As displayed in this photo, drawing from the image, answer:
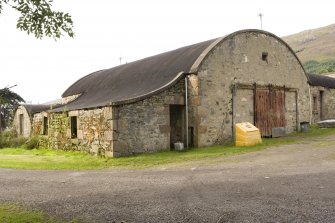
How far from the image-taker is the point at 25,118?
21.1 m

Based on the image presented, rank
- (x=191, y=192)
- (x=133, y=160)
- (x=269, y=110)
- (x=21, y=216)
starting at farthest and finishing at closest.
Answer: (x=269, y=110), (x=133, y=160), (x=191, y=192), (x=21, y=216)

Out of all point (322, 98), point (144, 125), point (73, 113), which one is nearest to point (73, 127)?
point (73, 113)

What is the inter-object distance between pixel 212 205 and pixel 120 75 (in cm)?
1522

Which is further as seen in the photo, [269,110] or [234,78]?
[269,110]

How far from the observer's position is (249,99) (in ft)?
53.3

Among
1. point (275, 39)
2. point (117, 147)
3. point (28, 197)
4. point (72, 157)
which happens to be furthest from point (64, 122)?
point (275, 39)

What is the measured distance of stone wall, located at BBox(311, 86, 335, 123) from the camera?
21.8 m

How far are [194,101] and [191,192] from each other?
791cm

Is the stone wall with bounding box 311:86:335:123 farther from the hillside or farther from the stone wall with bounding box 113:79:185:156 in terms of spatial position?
the hillside

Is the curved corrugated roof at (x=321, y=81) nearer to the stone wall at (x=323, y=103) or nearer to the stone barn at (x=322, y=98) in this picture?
the stone barn at (x=322, y=98)

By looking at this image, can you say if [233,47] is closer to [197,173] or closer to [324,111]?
[197,173]

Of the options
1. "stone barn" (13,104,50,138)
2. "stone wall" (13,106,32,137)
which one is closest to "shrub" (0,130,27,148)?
"stone barn" (13,104,50,138)

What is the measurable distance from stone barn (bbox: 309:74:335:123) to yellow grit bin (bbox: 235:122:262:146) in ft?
28.1

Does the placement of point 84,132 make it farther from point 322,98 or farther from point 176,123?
point 322,98
